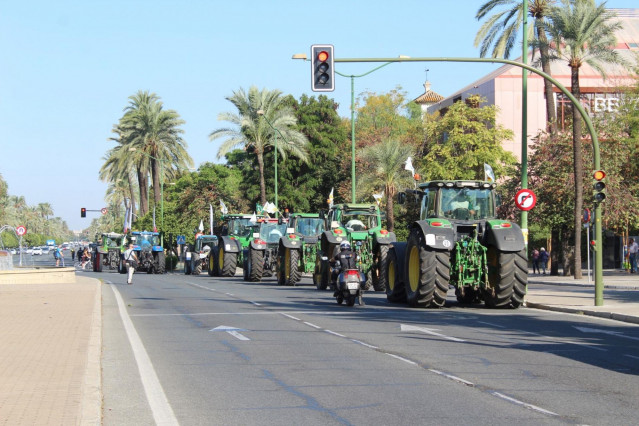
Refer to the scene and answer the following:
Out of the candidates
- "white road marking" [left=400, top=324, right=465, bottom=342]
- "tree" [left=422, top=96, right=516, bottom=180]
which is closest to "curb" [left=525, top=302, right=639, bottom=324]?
"white road marking" [left=400, top=324, right=465, bottom=342]

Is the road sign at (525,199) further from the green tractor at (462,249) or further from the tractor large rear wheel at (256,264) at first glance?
the tractor large rear wheel at (256,264)

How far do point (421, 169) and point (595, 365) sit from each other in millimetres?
49639

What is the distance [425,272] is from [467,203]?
2389 millimetres

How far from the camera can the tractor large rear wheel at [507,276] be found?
20.6 metres

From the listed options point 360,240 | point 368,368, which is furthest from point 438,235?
point 368,368

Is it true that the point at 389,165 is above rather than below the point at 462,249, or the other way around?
above

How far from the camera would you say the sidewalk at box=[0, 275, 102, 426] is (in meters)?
8.34

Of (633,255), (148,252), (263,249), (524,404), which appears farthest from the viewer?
(148,252)

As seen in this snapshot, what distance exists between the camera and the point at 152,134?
6762cm

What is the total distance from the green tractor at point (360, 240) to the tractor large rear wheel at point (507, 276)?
5.37 metres

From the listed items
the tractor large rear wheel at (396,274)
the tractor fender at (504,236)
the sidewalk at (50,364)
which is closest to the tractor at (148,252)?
the sidewalk at (50,364)

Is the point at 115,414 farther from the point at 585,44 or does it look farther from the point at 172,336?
the point at 585,44

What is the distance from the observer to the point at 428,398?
941 centimetres

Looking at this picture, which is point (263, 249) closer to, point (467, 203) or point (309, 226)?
point (309, 226)
